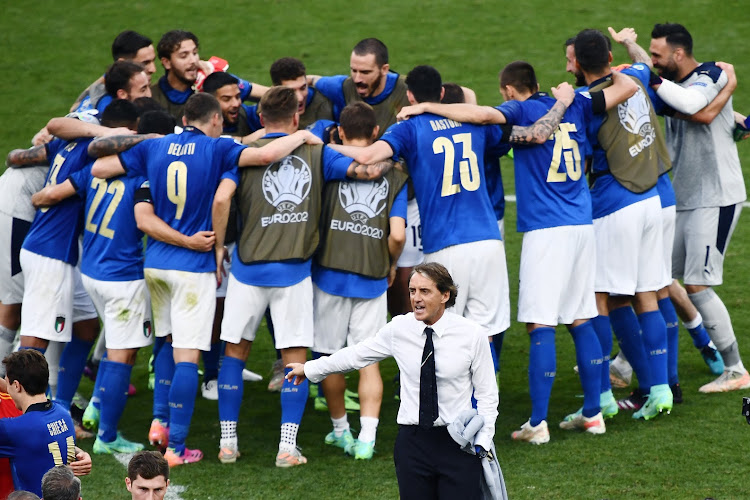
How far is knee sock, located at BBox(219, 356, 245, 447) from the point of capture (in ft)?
23.7

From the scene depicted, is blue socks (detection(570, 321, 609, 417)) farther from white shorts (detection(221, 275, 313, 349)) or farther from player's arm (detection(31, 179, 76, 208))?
player's arm (detection(31, 179, 76, 208))

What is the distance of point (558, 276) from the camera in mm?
7496

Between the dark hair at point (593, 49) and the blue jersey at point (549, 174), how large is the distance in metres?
0.44

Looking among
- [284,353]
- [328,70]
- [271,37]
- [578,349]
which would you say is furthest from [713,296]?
[271,37]

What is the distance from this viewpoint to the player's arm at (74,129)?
7.65 m

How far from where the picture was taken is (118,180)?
24.4 feet

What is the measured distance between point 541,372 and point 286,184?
2.03 m

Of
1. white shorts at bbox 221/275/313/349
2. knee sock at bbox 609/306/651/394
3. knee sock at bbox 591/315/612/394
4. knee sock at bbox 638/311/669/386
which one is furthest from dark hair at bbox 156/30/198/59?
knee sock at bbox 638/311/669/386

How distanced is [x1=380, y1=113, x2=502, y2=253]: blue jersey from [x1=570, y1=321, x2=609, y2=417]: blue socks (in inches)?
36.4

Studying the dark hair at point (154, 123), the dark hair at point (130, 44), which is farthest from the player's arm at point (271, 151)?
the dark hair at point (130, 44)

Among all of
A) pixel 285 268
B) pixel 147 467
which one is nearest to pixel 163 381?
pixel 285 268

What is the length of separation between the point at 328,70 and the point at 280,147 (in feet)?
28.4

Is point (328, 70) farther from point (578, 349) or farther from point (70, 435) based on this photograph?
point (70, 435)

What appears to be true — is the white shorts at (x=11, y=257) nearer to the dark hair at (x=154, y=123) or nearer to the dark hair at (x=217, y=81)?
the dark hair at (x=154, y=123)
